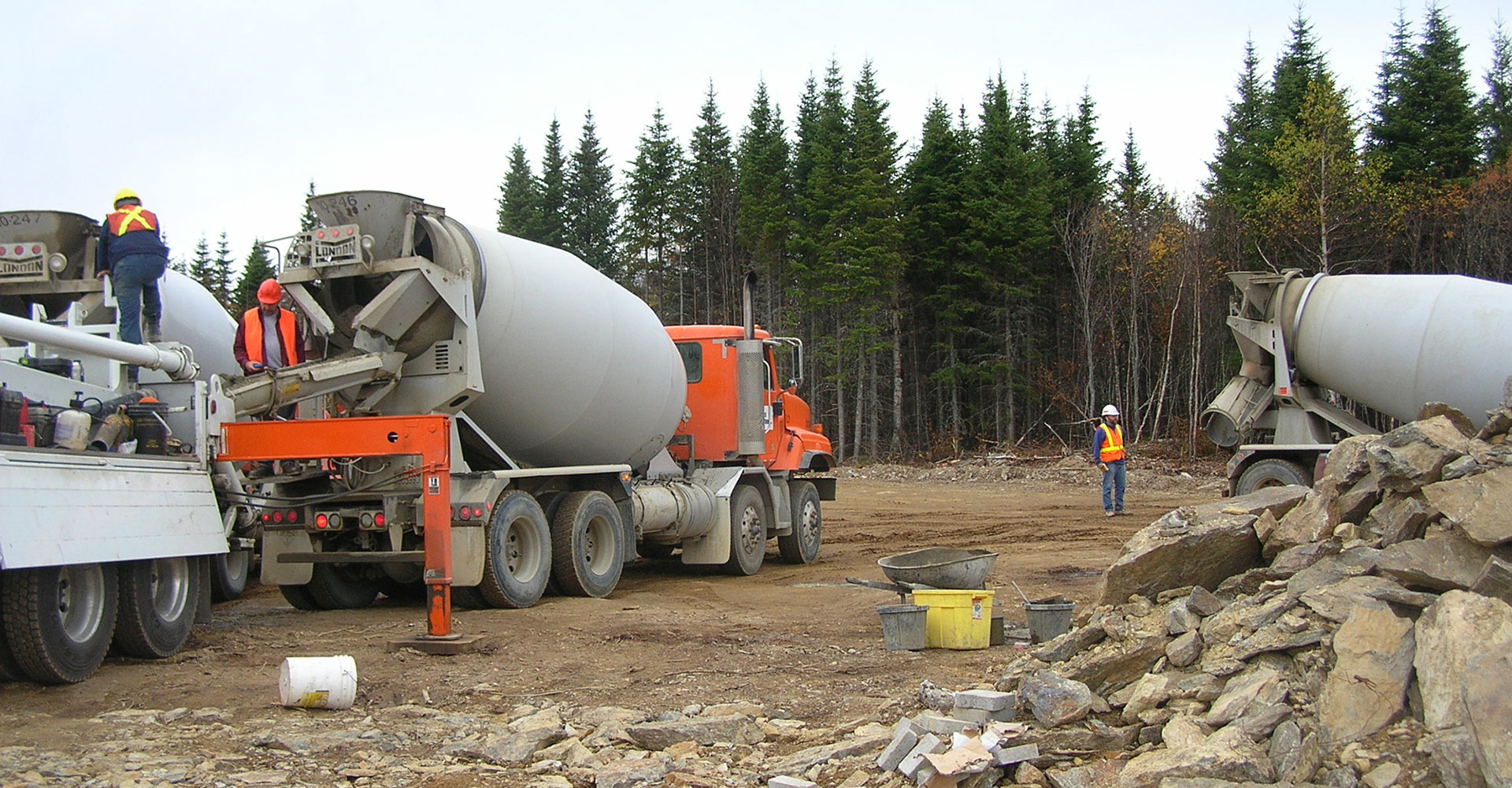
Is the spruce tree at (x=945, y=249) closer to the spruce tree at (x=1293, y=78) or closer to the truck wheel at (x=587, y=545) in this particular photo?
the spruce tree at (x=1293, y=78)

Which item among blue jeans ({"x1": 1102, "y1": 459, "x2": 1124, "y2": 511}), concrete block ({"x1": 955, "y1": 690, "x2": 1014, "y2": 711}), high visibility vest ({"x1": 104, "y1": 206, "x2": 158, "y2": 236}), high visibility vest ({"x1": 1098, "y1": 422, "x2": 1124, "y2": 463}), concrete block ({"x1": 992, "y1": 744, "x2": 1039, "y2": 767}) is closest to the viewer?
concrete block ({"x1": 992, "y1": 744, "x2": 1039, "y2": 767})

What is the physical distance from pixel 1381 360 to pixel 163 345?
1463 centimetres

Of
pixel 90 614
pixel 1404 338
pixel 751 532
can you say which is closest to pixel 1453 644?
pixel 90 614

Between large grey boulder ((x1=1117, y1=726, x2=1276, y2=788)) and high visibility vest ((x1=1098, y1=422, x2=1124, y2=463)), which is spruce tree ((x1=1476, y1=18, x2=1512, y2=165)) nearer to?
high visibility vest ((x1=1098, y1=422, x2=1124, y2=463))

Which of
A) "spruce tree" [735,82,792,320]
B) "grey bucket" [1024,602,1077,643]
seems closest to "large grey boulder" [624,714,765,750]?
"grey bucket" [1024,602,1077,643]

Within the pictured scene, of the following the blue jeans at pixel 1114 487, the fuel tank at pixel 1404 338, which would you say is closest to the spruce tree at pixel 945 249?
the blue jeans at pixel 1114 487

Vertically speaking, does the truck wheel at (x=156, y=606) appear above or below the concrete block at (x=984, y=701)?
above

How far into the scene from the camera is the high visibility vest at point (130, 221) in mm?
9078

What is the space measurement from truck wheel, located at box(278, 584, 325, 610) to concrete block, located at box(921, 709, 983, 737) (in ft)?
22.4

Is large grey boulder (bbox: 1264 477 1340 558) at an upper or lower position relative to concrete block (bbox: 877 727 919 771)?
upper

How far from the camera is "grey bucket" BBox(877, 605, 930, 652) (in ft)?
27.9

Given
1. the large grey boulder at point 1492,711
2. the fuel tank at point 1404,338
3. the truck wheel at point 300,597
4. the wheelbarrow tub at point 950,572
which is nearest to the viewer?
the large grey boulder at point 1492,711

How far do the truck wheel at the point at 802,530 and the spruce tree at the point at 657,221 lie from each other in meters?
33.3

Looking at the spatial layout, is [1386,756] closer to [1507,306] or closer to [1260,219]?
[1507,306]
